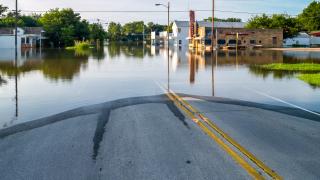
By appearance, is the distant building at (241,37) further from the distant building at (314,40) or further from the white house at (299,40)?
the distant building at (314,40)

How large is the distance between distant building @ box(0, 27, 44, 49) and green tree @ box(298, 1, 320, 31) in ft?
213

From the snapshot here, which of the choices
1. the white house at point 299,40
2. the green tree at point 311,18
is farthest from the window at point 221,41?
the green tree at point 311,18

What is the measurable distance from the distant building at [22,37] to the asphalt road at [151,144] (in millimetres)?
83094

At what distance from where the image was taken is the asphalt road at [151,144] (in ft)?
25.9

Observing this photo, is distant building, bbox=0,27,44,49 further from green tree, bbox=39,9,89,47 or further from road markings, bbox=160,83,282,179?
road markings, bbox=160,83,282,179

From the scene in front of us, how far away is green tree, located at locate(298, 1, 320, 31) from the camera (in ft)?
388

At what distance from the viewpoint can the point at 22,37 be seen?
97.8 meters

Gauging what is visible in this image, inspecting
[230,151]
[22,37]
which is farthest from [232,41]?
[230,151]

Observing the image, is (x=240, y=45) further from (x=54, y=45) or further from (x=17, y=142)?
(x=17, y=142)

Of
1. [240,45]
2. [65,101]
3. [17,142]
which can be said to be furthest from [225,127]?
[240,45]

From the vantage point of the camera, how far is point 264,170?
7.80 metres

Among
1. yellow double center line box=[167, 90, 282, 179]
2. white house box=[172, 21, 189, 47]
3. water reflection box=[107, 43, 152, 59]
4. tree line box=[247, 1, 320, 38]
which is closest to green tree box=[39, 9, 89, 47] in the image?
water reflection box=[107, 43, 152, 59]

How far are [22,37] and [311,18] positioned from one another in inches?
2764

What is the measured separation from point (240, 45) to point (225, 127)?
88965 millimetres
